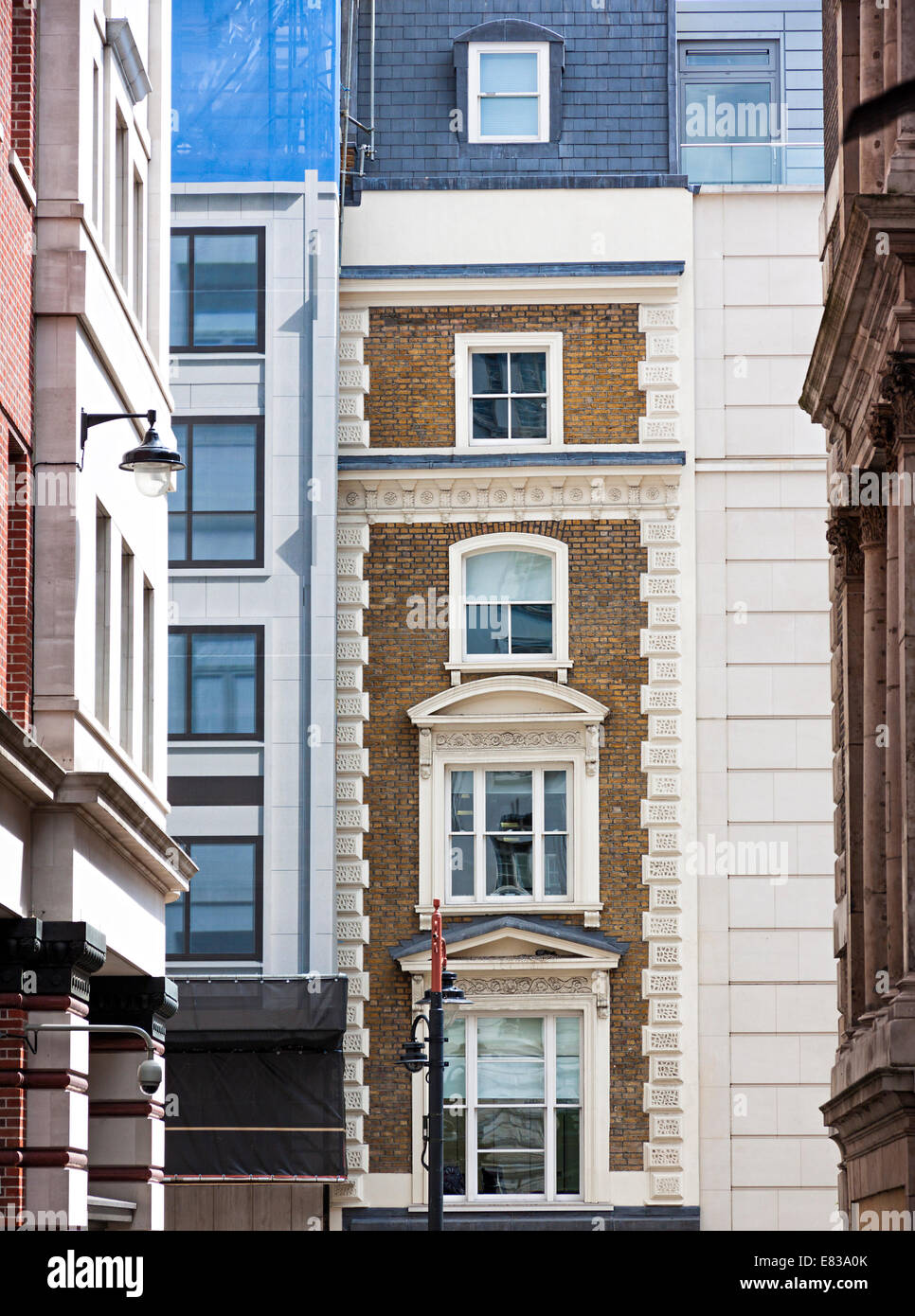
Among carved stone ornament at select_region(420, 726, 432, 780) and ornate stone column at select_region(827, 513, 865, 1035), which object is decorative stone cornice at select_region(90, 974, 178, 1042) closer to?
ornate stone column at select_region(827, 513, 865, 1035)

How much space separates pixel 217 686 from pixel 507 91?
11668 millimetres

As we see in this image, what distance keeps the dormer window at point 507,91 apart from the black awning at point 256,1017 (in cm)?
1504

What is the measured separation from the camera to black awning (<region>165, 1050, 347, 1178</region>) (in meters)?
32.4

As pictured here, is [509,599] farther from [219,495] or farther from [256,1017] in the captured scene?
[256,1017]

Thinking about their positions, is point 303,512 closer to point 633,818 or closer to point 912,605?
point 633,818

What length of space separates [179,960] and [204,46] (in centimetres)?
1515

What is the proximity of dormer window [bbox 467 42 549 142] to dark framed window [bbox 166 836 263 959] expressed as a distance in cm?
1306

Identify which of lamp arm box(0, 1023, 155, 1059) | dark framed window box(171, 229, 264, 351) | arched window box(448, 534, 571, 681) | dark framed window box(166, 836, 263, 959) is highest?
dark framed window box(171, 229, 264, 351)

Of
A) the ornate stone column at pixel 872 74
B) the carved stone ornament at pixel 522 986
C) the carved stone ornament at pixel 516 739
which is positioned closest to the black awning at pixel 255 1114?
the carved stone ornament at pixel 522 986

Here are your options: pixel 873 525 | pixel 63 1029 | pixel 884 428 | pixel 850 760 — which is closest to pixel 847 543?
pixel 873 525

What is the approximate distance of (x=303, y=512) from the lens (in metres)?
34.6

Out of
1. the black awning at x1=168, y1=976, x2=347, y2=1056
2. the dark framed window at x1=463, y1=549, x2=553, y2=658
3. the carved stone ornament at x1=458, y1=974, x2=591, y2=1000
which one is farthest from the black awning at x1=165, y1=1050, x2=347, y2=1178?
the dark framed window at x1=463, y1=549, x2=553, y2=658

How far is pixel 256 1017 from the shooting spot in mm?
32875

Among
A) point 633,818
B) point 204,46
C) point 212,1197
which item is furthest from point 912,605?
point 204,46
